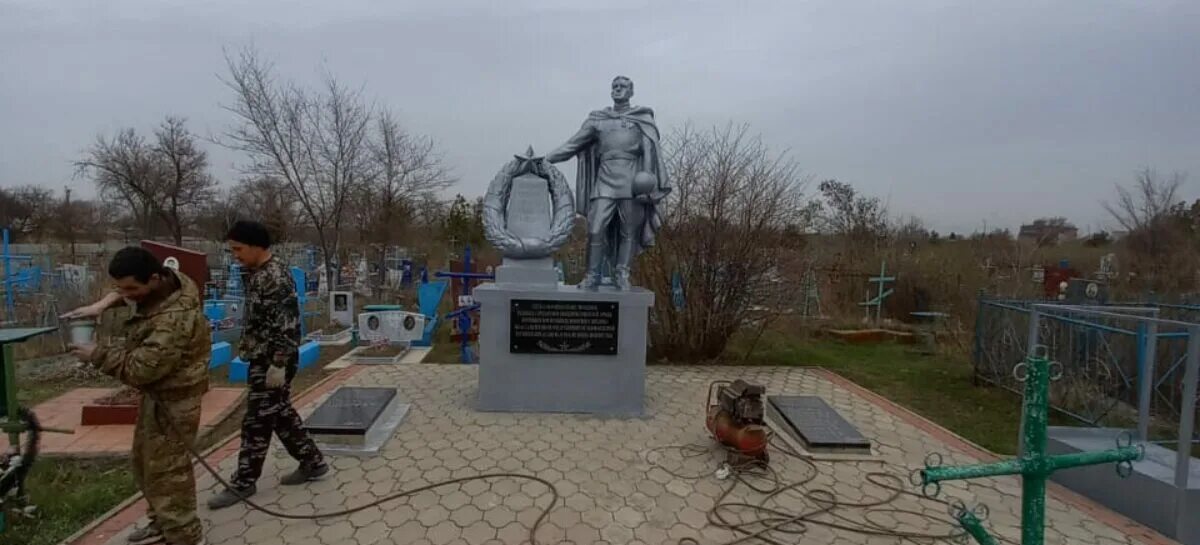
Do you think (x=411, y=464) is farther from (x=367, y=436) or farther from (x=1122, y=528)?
(x=1122, y=528)

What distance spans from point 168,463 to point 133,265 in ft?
2.96

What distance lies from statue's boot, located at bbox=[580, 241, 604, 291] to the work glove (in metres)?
2.71

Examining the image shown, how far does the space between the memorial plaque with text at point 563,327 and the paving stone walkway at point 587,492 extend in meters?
0.59

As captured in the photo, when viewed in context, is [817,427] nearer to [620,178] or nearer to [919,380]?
[620,178]

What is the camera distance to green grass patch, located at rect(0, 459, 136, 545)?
9.65 ft

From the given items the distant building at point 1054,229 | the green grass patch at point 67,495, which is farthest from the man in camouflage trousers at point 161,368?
the distant building at point 1054,229

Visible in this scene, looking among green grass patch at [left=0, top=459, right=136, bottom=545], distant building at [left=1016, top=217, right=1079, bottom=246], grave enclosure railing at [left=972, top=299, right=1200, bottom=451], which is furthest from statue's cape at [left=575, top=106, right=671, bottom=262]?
distant building at [left=1016, top=217, right=1079, bottom=246]

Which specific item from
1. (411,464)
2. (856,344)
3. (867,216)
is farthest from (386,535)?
(867,216)

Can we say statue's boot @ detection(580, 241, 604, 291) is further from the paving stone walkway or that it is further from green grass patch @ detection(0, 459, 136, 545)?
green grass patch @ detection(0, 459, 136, 545)

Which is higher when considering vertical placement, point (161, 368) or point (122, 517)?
point (161, 368)

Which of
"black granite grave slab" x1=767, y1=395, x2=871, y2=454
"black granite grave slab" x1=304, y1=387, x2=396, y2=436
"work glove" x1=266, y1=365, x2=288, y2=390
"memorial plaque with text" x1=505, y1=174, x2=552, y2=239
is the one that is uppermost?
"memorial plaque with text" x1=505, y1=174, x2=552, y2=239

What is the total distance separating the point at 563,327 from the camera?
4941 millimetres

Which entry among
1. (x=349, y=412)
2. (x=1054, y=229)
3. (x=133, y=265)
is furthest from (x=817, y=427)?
(x=1054, y=229)

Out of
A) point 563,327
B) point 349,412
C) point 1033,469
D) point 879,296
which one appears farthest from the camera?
point 879,296
